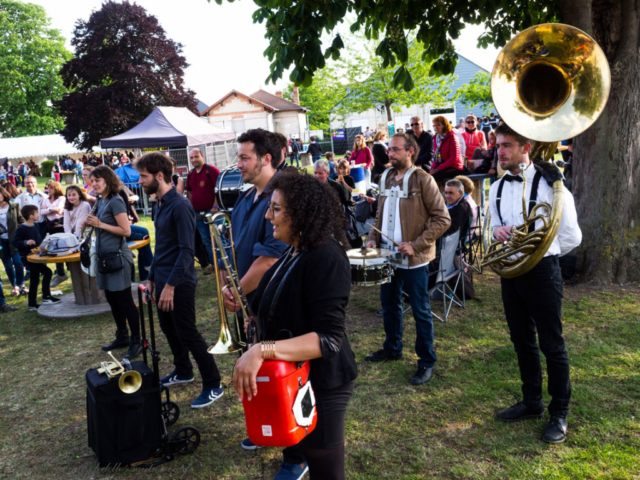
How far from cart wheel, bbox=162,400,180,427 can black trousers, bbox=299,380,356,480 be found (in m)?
A: 1.88

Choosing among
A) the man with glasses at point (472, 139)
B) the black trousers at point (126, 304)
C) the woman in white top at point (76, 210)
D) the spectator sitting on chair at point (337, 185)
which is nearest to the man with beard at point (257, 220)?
the black trousers at point (126, 304)

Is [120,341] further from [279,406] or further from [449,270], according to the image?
[279,406]

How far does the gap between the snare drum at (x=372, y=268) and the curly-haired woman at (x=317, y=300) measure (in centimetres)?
208

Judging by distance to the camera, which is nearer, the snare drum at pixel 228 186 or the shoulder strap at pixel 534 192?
the shoulder strap at pixel 534 192

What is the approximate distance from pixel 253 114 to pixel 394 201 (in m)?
47.9

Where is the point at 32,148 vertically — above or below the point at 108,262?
above

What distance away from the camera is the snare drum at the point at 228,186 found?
7668 millimetres

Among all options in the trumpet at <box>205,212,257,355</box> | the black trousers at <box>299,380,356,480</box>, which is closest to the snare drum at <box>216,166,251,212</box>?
the trumpet at <box>205,212,257,355</box>

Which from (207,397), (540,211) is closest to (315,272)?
(540,211)

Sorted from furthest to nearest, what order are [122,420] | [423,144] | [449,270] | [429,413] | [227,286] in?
1. [423,144]
2. [449,270]
3. [429,413]
4. [122,420]
5. [227,286]

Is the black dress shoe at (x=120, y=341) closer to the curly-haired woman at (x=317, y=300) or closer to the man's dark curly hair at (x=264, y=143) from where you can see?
the man's dark curly hair at (x=264, y=143)

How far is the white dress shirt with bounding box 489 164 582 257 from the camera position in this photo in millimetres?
3168

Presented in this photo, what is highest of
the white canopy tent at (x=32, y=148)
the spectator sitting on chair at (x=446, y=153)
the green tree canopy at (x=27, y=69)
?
the green tree canopy at (x=27, y=69)

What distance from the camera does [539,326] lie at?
130 inches
